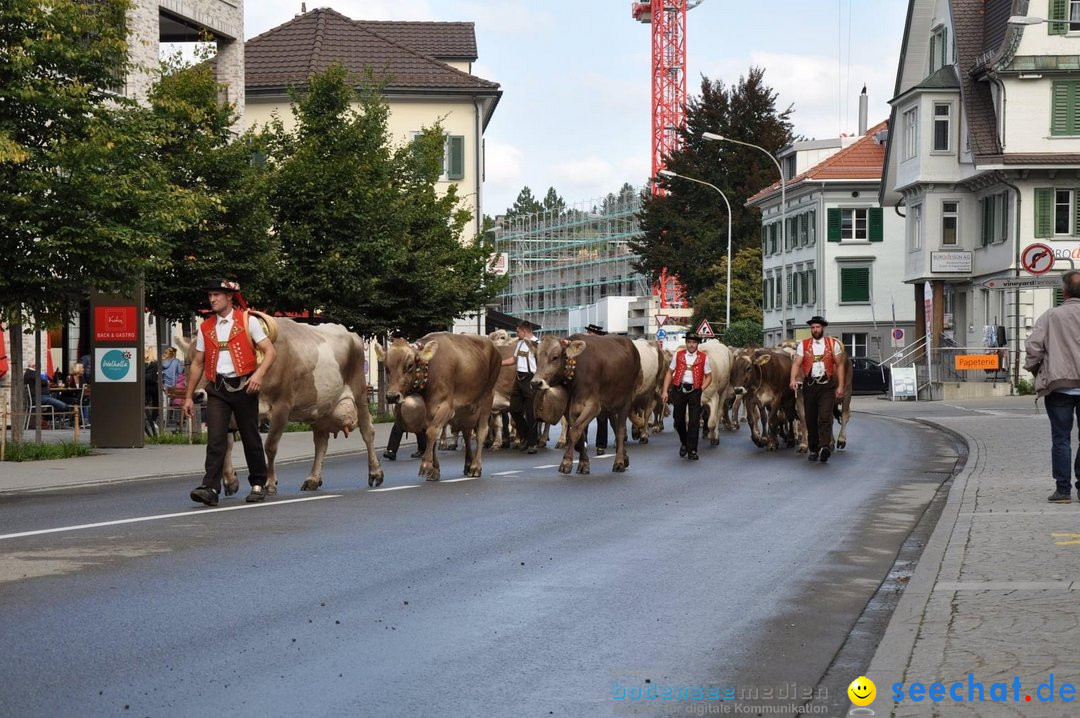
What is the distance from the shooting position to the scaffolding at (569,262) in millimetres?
144250

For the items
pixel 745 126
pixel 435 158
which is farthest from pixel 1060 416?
pixel 745 126

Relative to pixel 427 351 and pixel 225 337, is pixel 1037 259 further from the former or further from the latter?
pixel 225 337

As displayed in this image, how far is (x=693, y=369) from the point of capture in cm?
2338

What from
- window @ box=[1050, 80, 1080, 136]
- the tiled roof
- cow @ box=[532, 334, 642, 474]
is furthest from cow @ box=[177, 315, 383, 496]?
the tiled roof

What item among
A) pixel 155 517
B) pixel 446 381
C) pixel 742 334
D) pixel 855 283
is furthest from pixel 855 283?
pixel 155 517

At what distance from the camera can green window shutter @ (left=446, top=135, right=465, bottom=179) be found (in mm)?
63688

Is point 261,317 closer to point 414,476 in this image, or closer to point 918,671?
point 414,476

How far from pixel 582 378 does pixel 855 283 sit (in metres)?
60.9

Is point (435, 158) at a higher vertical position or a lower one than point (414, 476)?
higher

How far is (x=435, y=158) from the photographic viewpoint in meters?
43.9

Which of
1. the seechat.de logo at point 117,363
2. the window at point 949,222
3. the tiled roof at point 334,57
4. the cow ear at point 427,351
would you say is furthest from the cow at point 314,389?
the tiled roof at point 334,57

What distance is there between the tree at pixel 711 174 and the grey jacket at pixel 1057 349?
72502 mm

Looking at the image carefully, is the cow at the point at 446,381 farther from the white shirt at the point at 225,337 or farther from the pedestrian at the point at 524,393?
the pedestrian at the point at 524,393

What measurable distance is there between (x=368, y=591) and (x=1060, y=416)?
7512mm
